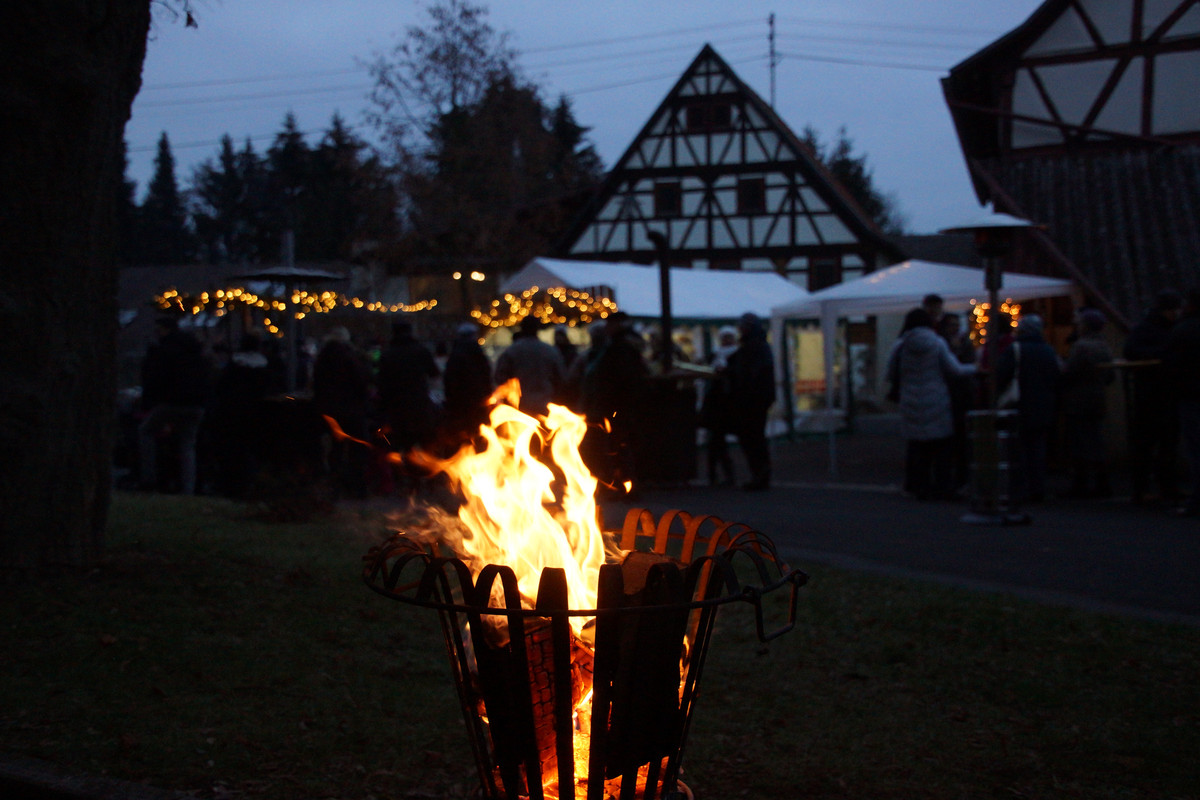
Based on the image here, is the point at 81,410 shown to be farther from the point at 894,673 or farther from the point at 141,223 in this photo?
the point at 141,223

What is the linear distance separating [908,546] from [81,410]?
5.54 metres

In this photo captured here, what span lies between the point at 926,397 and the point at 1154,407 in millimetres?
1958

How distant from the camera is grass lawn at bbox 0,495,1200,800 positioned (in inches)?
145

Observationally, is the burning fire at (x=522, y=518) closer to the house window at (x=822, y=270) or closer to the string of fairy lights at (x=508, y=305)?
the string of fairy lights at (x=508, y=305)

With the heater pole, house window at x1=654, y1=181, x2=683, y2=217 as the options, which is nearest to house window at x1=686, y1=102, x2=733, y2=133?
house window at x1=654, y1=181, x2=683, y2=217

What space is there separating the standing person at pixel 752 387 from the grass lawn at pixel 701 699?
207 inches

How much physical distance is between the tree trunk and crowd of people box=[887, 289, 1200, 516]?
7.36m

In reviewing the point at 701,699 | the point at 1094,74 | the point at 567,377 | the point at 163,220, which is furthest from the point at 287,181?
the point at 701,699

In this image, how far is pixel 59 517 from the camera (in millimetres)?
5551

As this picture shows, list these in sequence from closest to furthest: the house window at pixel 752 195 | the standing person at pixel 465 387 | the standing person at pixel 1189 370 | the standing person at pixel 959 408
→ the standing person at pixel 1189 370
the standing person at pixel 465 387
the standing person at pixel 959 408
the house window at pixel 752 195

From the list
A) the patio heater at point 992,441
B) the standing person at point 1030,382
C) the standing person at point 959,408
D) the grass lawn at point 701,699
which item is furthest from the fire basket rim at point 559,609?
the standing person at point 959,408

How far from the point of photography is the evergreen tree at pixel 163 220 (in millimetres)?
79812

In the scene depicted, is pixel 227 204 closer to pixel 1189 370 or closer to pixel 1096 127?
pixel 1096 127

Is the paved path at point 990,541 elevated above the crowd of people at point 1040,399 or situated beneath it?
situated beneath
